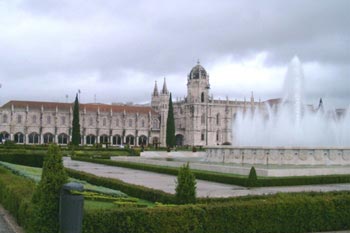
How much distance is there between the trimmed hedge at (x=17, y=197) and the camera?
957 centimetres

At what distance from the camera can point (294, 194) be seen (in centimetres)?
1107

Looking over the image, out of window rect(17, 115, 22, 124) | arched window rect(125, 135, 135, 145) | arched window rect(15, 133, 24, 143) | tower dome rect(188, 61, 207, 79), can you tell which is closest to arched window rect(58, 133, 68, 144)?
arched window rect(15, 133, 24, 143)

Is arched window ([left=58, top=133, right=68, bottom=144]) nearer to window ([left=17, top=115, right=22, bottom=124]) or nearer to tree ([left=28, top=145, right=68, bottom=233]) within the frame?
window ([left=17, top=115, right=22, bottom=124])

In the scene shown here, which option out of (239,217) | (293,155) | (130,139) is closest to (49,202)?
(239,217)

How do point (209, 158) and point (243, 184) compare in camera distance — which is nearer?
point (243, 184)

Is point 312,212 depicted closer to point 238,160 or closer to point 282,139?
point 238,160

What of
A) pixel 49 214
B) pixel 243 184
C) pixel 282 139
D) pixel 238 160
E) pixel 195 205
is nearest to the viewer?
pixel 49 214

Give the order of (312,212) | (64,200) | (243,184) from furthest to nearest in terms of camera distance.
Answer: (243,184) < (312,212) < (64,200)

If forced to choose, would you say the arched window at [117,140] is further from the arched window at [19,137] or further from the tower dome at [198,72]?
the tower dome at [198,72]

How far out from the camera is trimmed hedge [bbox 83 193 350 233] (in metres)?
8.28

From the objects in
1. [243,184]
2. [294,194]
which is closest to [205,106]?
[243,184]

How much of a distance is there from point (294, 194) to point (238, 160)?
56.9ft

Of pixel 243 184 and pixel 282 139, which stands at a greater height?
pixel 282 139

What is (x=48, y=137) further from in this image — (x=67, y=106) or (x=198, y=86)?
(x=198, y=86)
